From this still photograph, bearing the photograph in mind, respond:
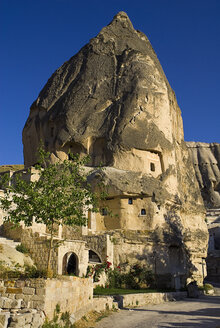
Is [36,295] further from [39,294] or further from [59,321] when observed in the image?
[59,321]

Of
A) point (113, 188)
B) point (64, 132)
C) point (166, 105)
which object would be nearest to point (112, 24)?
point (166, 105)

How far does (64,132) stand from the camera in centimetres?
3256

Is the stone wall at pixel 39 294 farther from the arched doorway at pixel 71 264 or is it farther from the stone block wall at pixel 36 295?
the arched doorway at pixel 71 264

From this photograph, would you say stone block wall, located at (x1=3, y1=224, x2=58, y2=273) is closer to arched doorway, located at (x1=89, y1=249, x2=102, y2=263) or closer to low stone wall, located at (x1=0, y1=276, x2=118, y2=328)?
arched doorway, located at (x1=89, y1=249, x2=102, y2=263)

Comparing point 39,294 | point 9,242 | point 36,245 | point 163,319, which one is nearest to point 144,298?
point 163,319

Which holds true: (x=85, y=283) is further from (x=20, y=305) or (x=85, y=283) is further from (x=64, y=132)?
(x=64, y=132)

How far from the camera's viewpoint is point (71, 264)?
842 inches

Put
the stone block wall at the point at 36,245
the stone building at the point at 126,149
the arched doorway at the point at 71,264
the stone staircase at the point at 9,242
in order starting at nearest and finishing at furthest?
the stone block wall at the point at 36,245
the stone staircase at the point at 9,242
the arched doorway at the point at 71,264
the stone building at the point at 126,149

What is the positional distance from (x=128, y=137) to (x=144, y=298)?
15.6 metres

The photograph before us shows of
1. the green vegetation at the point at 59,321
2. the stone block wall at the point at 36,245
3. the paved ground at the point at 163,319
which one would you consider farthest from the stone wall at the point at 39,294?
the stone block wall at the point at 36,245

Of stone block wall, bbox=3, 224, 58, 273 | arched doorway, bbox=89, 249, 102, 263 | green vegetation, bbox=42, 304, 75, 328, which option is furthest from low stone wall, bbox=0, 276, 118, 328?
arched doorway, bbox=89, 249, 102, 263

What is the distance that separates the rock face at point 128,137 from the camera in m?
28.4

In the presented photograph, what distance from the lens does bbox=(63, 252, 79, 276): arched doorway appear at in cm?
1977

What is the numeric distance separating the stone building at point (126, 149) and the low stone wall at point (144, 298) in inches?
162
